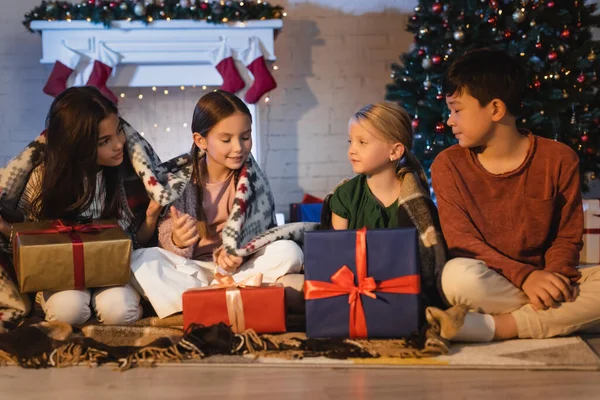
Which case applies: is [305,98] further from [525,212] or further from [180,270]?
[525,212]

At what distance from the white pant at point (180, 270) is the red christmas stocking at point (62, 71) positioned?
2.68 meters

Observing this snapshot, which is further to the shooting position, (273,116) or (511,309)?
(273,116)

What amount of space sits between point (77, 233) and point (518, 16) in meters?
2.60

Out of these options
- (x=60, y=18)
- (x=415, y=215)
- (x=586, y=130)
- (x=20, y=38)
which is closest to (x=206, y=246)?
(x=415, y=215)

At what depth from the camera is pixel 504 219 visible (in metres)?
2.37

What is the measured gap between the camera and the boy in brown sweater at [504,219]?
2.18 m

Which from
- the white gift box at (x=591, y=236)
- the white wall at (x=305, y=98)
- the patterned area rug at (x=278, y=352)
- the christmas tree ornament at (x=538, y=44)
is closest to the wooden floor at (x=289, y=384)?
the patterned area rug at (x=278, y=352)

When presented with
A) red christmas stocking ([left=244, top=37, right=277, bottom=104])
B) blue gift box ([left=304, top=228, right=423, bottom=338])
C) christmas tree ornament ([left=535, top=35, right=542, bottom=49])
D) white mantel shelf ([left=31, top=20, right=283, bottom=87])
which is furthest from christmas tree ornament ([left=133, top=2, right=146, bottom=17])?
blue gift box ([left=304, top=228, right=423, bottom=338])

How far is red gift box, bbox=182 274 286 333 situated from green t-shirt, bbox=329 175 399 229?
0.48 m

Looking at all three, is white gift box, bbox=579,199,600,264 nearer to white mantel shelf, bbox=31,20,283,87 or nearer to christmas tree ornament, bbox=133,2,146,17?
white mantel shelf, bbox=31,20,283,87

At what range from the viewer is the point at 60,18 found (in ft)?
15.8

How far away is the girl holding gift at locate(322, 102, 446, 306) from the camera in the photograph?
245 centimetres

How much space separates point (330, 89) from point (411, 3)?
2.71 feet

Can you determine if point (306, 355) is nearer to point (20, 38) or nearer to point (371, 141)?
point (371, 141)
